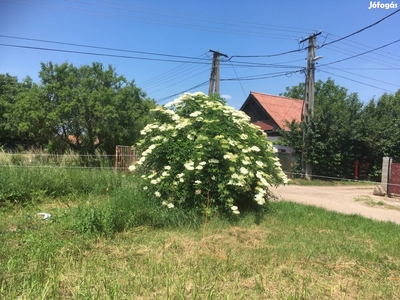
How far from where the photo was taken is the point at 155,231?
499 cm

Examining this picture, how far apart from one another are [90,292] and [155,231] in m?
2.21

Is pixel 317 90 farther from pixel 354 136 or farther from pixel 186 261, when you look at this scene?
pixel 186 261

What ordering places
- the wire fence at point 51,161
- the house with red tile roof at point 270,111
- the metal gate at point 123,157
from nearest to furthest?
the wire fence at point 51,161, the metal gate at point 123,157, the house with red tile roof at point 270,111

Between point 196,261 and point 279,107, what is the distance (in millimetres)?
22352

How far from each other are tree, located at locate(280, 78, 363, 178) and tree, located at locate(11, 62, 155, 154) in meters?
9.86

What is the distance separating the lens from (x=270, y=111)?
23.3m

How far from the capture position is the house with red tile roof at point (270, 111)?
74.8ft

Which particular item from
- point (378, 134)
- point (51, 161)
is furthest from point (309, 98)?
point (51, 161)

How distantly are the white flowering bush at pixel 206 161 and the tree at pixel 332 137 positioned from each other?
1183 cm

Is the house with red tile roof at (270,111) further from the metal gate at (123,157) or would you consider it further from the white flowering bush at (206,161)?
the white flowering bush at (206,161)

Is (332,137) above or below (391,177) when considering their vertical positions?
above

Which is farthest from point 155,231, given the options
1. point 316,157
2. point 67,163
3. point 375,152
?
point 375,152

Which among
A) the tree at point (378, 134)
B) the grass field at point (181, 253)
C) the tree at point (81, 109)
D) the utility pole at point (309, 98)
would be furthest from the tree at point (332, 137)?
the grass field at point (181, 253)

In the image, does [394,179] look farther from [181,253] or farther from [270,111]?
[270,111]
